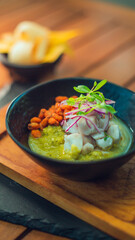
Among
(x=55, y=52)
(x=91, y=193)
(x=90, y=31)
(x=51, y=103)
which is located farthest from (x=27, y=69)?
(x=91, y=193)

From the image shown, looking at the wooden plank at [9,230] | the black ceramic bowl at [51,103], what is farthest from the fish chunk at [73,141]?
the wooden plank at [9,230]

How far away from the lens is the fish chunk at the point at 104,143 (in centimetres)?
141

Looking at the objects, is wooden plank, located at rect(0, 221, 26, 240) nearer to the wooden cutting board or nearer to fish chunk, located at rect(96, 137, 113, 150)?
the wooden cutting board

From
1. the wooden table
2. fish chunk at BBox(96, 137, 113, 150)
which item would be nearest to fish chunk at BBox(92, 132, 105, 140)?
fish chunk at BBox(96, 137, 113, 150)

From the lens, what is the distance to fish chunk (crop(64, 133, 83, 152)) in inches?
54.4

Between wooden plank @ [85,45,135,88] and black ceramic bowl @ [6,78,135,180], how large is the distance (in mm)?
583

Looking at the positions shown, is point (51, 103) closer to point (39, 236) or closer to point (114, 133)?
point (114, 133)

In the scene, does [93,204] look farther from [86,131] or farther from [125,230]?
[86,131]

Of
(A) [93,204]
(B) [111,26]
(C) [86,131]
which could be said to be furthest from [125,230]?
(B) [111,26]

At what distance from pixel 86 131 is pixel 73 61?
50.1 inches

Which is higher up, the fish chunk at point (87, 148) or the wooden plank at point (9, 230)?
the fish chunk at point (87, 148)

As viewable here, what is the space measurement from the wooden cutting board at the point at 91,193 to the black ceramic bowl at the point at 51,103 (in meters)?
0.08

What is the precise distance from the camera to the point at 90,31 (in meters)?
2.97

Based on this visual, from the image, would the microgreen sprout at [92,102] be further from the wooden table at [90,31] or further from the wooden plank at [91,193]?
the wooden table at [90,31]
